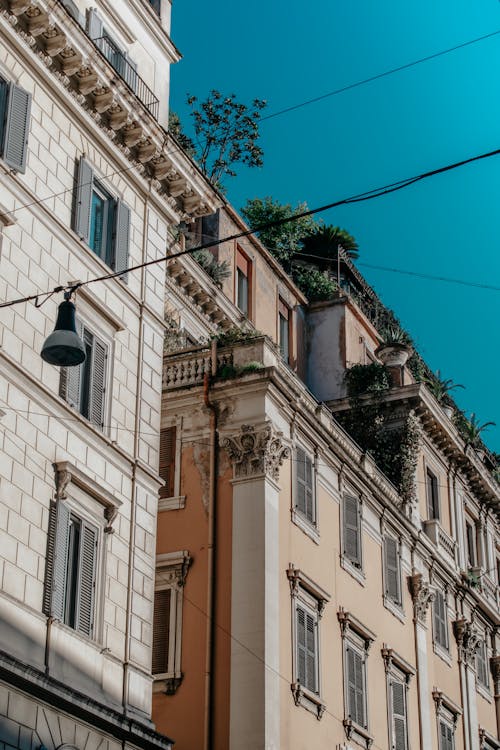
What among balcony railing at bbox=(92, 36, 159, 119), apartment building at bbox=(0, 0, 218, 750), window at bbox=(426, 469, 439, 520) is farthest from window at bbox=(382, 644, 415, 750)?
balcony railing at bbox=(92, 36, 159, 119)

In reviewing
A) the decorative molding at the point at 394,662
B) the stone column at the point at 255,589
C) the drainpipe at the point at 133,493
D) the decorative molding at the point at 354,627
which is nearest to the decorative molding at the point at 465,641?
the decorative molding at the point at 394,662

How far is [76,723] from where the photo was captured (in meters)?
18.9

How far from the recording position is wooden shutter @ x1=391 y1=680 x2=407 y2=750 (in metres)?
31.3

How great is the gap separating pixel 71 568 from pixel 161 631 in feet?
24.8

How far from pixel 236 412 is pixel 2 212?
9596 millimetres

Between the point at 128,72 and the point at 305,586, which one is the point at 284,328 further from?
the point at 128,72

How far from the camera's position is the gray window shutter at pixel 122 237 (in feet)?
76.5

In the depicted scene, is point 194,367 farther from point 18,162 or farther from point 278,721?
point 18,162

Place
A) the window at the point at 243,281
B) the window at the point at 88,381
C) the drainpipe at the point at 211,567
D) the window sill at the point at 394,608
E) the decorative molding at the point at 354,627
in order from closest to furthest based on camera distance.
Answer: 1. the window at the point at 88,381
2. the drainpipe at the point at 211,567
3. the decorative molding at the point at 354,627
4. the window sill at the point at 394,608
5. the window at the point at 243,281

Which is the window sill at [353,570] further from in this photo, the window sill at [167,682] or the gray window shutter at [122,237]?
the gray window shutter at [122,237]

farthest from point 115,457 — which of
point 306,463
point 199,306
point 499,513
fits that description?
point 499,513

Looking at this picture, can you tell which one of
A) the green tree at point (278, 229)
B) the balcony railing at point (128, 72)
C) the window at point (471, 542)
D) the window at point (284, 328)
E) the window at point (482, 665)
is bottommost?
the window at point (482, 665)

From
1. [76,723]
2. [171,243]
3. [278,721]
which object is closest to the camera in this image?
[76,723]

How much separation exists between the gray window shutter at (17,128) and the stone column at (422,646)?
17.4 meters
